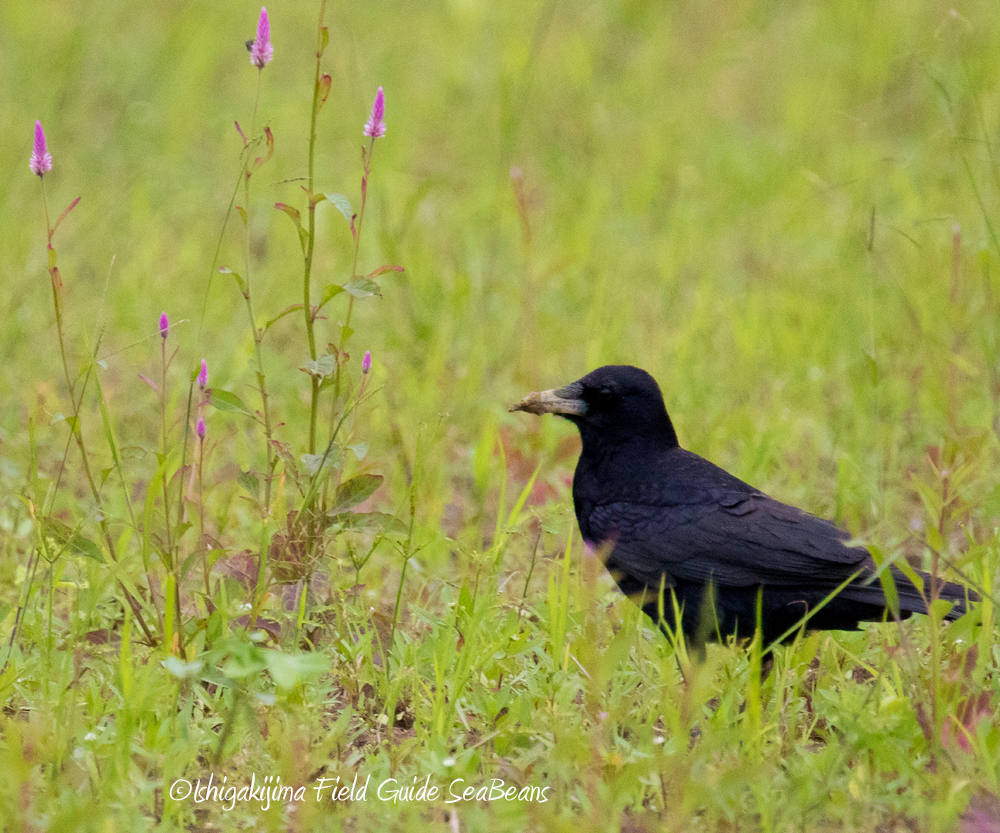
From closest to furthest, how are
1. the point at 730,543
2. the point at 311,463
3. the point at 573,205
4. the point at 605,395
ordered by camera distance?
1. the point at 311,463
2. the point at 730,543
3. the point at 605,395
4. the point at 573,205

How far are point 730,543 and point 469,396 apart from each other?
197 cm

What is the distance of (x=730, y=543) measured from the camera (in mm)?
Result: 3041

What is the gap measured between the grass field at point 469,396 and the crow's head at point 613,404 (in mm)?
302

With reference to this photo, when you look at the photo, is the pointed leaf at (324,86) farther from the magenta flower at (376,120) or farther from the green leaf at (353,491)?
the green leaf at (353,491)

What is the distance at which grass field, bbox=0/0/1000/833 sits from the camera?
95.3 inches

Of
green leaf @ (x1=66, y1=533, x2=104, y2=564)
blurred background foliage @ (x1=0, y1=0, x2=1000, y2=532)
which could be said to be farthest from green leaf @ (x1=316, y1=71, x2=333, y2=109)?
blurred background foliage @ (x1=0, y1=0, x2=1000, y2=532)

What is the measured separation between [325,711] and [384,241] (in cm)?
189

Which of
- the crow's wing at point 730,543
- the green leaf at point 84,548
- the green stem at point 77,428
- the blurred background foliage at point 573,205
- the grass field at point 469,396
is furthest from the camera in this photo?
the blurred background foliage at point 573,205

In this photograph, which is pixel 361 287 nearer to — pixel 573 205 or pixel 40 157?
pixel 40 157

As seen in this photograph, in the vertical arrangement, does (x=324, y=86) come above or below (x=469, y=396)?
above

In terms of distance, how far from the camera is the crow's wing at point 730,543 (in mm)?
2947

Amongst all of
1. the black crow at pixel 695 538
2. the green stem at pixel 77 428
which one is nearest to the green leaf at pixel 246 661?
the green stem at pixel 77 428

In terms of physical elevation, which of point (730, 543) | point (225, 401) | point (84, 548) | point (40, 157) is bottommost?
point (730, 543)

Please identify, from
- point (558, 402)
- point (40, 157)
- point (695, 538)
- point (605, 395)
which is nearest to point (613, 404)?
point (605, 395)
